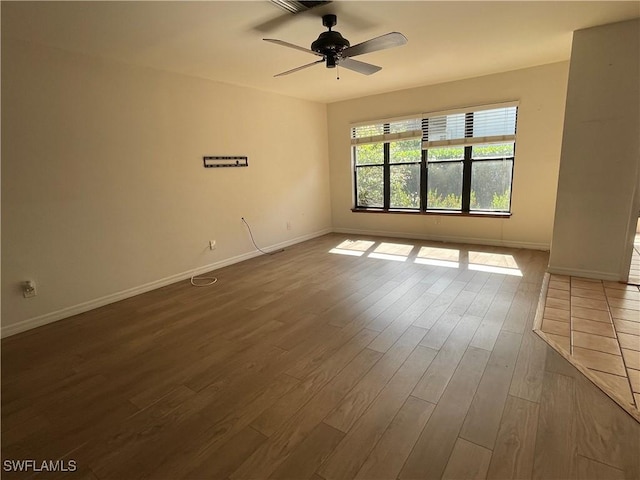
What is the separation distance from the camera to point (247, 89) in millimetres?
4762

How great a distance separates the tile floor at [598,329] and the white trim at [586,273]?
0.25 feet

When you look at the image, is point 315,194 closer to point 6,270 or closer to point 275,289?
point 275,289

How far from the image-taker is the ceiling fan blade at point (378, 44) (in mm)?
2455

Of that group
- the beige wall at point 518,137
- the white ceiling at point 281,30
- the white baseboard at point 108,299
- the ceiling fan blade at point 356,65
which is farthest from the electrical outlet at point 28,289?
the beige wall at point 518,137

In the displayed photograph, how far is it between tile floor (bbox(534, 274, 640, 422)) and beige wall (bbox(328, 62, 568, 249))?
1.47 m

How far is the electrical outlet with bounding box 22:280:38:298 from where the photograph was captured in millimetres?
2938

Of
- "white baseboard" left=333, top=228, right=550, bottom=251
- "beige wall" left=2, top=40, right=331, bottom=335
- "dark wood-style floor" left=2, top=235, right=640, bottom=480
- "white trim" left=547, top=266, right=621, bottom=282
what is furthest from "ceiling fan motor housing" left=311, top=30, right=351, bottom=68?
"white baseboard" left=333, top=228, right=550, bottom=251

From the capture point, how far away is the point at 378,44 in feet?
8.47

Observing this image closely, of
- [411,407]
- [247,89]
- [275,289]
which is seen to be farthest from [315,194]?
[411,407]

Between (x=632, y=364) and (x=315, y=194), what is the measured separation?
500cm

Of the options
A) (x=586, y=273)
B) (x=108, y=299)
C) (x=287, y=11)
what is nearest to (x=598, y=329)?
(x=586, y=273)

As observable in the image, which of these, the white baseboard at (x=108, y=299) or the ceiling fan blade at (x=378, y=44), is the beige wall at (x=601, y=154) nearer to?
the ceiling fan blade at (x=378, y=44)

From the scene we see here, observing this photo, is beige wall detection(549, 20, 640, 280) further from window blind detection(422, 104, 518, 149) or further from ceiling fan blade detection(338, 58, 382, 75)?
ceiling fan blade detection(338, 58, 382, 75)

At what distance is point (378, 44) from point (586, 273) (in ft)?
10.9
